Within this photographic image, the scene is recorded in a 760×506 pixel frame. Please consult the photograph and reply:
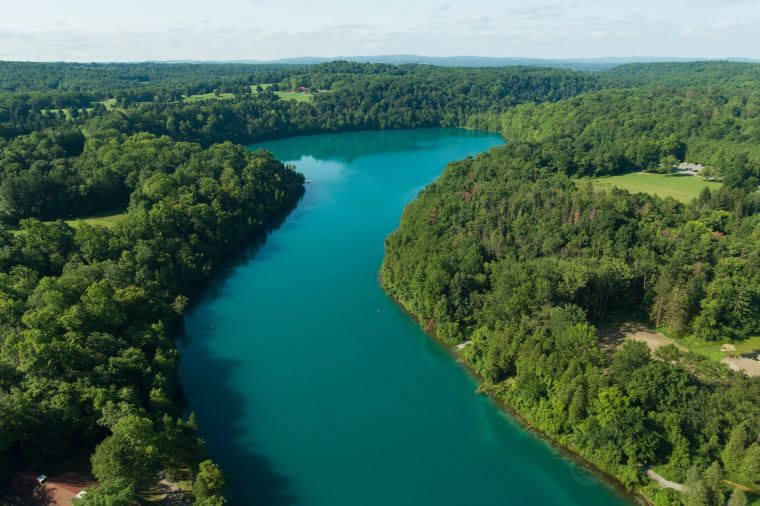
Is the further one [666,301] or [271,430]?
[666,301]

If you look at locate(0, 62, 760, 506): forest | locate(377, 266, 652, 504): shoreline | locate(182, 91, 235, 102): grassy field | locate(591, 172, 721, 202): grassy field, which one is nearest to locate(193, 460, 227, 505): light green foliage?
locate(0, 62, 760, 506): forest

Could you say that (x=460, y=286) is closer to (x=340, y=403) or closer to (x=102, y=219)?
(x=340, y=403)

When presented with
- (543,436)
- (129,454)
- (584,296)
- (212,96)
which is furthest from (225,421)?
(212,96)

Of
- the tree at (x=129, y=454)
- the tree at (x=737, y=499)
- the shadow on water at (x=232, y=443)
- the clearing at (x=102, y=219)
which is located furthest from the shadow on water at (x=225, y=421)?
the tree at (x=737, y=499)

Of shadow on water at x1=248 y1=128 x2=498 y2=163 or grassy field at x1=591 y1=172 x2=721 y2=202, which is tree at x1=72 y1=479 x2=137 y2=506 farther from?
shadow on water at x1=248 y1=128 x2=498 y2=163

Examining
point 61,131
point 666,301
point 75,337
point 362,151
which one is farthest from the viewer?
point 362,151

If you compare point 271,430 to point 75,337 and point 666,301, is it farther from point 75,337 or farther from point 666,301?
point 666,301

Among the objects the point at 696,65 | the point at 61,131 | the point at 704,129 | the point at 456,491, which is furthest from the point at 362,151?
the point at 696,65

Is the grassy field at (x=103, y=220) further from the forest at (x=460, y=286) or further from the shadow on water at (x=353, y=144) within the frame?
the shadow on water at (x=353, y=144)
